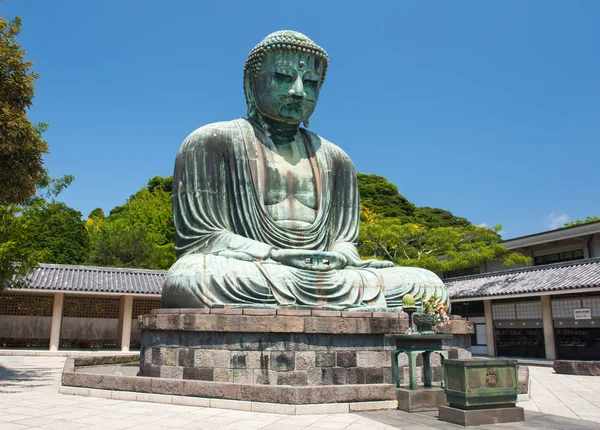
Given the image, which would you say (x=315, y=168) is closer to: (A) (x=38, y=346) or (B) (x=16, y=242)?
(B) (x=16, y=242)

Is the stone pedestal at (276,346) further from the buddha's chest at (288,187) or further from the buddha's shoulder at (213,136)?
the buddha's shoulder at (213,136)

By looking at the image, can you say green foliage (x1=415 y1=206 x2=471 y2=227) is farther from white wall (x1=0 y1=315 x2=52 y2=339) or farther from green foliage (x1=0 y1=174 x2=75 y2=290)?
white wall (x1=0 y1=315 x2=52 y2=339)

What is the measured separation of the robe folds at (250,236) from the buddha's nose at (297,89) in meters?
0.98

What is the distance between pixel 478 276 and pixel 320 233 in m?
15.9

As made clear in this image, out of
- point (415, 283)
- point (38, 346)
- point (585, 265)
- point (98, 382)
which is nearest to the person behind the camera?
point (98, 382)

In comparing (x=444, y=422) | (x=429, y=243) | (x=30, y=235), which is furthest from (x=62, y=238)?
(x=444, y=422)

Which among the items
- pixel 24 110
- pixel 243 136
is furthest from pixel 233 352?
pixel 24 110

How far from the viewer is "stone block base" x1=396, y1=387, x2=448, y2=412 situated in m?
6.20

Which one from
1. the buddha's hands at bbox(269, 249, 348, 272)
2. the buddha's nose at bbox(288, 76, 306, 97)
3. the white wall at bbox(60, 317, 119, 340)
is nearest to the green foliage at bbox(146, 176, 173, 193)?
the white wall at bbox(60, 317, 119, 340)

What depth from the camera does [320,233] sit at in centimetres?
911

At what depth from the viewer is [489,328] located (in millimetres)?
21000

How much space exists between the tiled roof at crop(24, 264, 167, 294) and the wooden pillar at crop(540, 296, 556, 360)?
570 inches

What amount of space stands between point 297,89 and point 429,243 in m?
14.1

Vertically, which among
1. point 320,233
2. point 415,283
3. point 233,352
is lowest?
point 233,352
